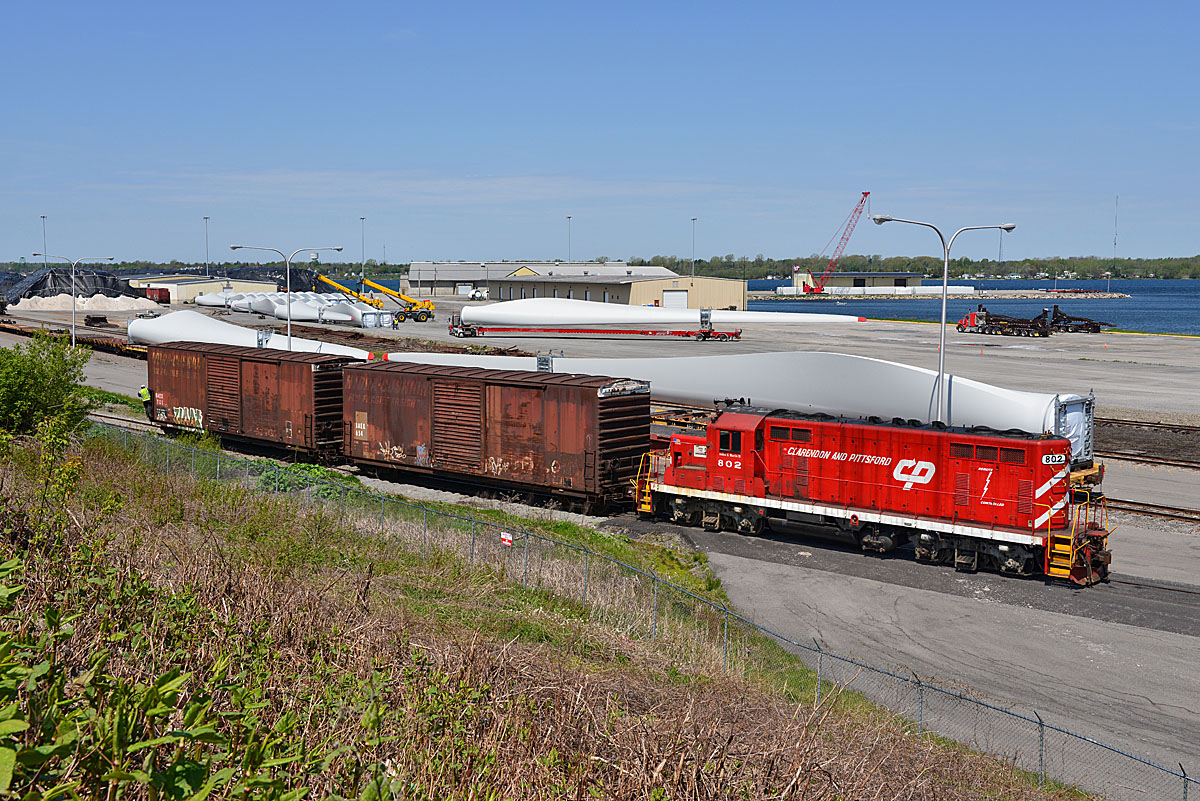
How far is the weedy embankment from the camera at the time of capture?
4980 millimetres

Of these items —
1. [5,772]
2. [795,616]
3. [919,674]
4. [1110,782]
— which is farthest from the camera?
[795,616]

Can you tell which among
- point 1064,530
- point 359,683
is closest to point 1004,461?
point 1064,530

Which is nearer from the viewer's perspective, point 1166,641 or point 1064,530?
point 1166,641

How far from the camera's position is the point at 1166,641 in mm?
20094

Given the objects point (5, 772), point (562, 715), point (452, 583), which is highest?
point (5, 772)

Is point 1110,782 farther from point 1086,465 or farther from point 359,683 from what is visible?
point 1086,465

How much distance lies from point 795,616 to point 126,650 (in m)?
15.9

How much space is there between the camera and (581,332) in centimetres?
9112

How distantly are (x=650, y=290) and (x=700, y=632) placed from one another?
4469 inches

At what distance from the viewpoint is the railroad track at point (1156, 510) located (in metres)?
29.2

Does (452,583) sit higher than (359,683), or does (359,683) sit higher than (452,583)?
(359,683)

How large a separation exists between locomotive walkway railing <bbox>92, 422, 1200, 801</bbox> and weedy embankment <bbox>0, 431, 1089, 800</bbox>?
1.13 metres

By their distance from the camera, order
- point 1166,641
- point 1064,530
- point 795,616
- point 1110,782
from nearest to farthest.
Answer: point 1110,782
point 1166,641
point 795,616
point 1064,530

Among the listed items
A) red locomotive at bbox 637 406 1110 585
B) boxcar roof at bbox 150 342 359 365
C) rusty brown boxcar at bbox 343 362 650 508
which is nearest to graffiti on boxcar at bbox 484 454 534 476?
rusty brown boxcar at bbox 343 362 650 508
